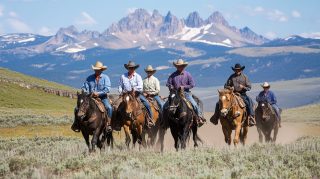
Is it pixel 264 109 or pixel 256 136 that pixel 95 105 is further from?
pixel 256 136

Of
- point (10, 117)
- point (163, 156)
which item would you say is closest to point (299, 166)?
point (163, 156)

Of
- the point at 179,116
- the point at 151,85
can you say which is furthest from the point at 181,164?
the point at 151,85

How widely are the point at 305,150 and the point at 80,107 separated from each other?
6.69 metres

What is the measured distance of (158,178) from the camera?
11617 millimetres

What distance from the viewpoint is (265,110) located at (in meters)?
25.7

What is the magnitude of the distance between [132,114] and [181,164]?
5805mm

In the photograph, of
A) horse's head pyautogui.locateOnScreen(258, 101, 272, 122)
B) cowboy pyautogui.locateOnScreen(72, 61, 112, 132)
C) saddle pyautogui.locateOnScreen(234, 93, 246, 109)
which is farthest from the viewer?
horse's head pyautogui.locateOnScreen(258, 101, 272, 122)

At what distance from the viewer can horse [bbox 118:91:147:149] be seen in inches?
755

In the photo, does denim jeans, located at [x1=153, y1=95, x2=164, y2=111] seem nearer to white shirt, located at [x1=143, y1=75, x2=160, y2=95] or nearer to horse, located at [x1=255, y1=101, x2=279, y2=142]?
white shirt, located at [x1=143, y1=75, x2=160, y2=95]

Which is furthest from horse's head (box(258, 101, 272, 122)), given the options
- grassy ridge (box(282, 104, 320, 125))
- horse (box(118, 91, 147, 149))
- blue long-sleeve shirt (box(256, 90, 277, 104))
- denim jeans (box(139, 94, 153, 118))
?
grassy ridge (box(282, 104, 320, 125))

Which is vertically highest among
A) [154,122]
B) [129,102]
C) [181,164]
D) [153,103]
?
[129,102]

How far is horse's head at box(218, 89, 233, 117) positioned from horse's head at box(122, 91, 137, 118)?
2891 millimetres

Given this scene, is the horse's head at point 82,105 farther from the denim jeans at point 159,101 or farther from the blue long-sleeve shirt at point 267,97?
the blue long-sleeve shirt at point 267,97

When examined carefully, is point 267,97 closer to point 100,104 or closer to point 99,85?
point 99,85
